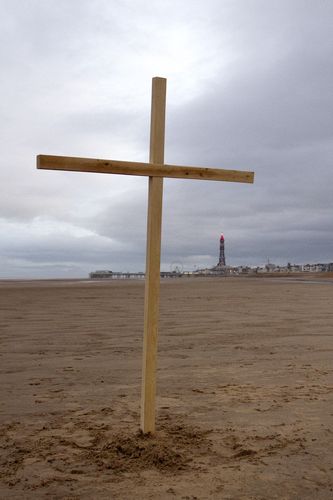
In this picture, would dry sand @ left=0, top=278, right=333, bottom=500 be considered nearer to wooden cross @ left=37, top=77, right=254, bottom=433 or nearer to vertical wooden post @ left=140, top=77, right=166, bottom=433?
vertical wooden post @ left=140, top=77, right=166, bottom=433

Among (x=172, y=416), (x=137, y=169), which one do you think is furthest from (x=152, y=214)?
(x=172, y=416)

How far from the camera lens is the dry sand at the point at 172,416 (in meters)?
3.81

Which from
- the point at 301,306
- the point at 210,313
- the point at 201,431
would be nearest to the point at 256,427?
the point at 201,431

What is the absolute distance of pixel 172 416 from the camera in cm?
534

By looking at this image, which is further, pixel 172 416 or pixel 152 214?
pixel 172 416

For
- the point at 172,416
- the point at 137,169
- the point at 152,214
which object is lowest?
the point at 172,416

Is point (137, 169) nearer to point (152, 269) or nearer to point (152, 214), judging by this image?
point (152, 214)

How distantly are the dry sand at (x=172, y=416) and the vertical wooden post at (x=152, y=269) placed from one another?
369 millimetres

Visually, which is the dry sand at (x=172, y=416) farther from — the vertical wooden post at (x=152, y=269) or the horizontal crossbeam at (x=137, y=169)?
the horizontal crossbeam at (x=137, y=169)

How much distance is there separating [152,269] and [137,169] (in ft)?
2.88

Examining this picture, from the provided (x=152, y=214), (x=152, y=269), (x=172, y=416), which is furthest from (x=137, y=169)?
(x=172, y=416)

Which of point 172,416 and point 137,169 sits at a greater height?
point 137,169

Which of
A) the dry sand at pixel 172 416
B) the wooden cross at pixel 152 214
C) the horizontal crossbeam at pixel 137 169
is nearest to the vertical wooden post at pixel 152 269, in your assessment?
the wooden cross at pixel 152 214

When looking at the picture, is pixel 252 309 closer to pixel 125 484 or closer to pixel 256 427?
pixel 256 427
